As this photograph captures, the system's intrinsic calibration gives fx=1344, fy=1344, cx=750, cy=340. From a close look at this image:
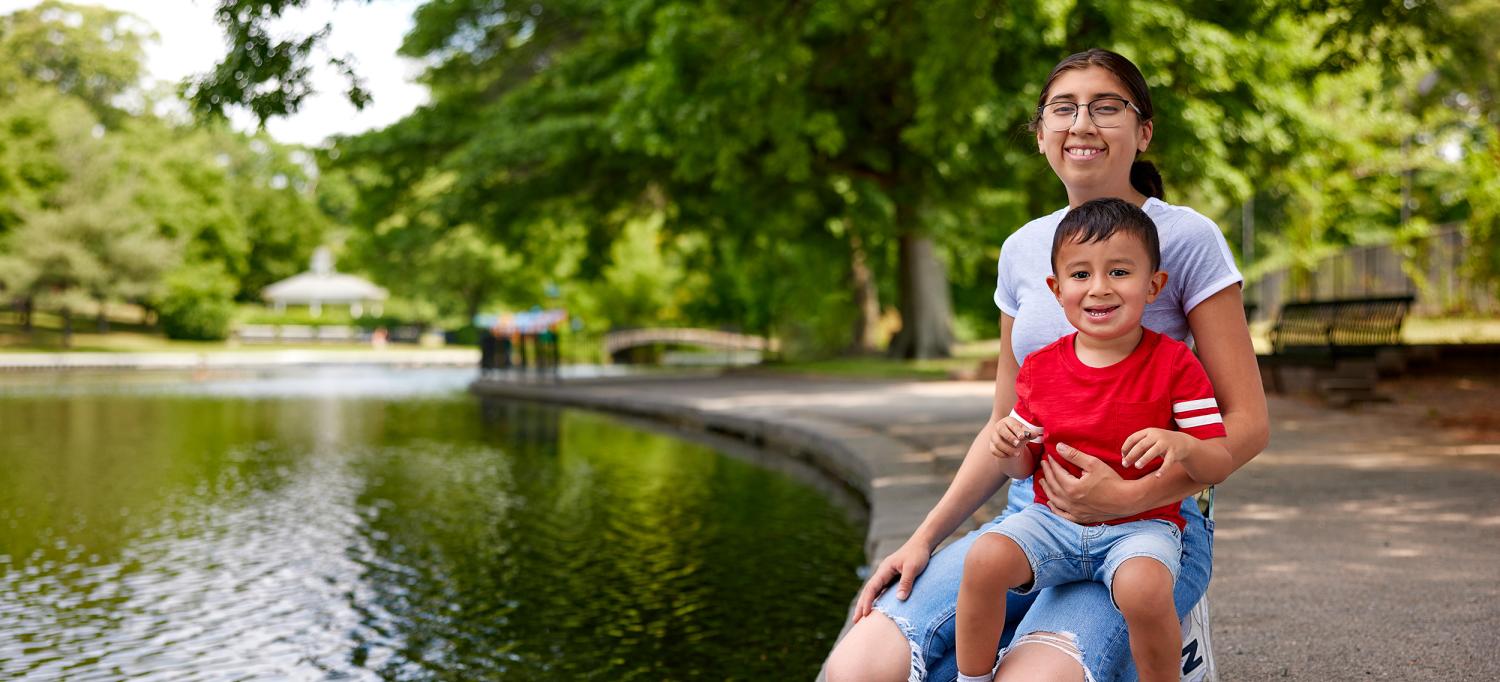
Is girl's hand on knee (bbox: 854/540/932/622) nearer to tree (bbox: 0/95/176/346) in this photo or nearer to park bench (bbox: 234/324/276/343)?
tree (bbox: 0/95/176/346)

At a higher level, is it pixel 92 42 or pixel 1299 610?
pixel 92 42

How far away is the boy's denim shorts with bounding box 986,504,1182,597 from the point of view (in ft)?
7.80

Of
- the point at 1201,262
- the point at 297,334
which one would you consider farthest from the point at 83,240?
the point at 1201,262

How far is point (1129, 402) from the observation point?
2346 mm

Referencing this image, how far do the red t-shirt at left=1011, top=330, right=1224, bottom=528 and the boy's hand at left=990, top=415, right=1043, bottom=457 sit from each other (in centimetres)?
2

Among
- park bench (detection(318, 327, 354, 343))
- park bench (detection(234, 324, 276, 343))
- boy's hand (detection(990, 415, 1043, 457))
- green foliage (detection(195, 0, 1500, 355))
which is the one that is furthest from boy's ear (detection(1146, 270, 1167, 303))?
park bench (detection(234, 324, 276, 343))

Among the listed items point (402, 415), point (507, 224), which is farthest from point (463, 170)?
point (402, 415)

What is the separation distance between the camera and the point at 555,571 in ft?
25.7

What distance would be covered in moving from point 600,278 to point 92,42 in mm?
55438

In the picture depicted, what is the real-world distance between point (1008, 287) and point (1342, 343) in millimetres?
14563

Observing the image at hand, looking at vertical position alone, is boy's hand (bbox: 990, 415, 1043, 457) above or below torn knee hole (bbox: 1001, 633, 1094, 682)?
above

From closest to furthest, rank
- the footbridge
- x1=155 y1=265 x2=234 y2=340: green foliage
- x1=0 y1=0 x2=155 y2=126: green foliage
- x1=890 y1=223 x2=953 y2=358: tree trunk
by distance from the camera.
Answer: x1=890 y1=223 x2=953 y2=358: tree trunk → the footbridge → x1=155 y1=265 x2=234 y2=340: green foliage → x1=0 y1=0 x2=155 y2=126: green foliage

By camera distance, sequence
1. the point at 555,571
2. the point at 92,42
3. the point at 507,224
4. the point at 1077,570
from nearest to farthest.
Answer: the point at 1077,570, the point at 555,571, the point at 507,224, the point at 92,42

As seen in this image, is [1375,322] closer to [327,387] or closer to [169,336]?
[327,387]
